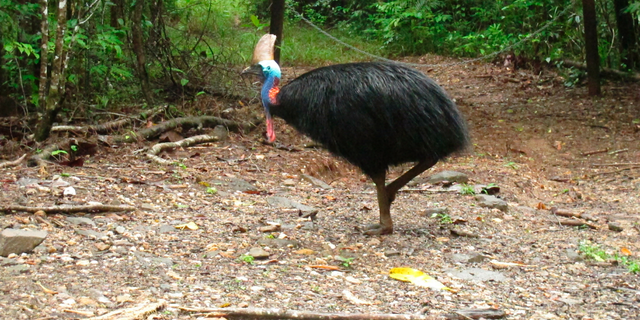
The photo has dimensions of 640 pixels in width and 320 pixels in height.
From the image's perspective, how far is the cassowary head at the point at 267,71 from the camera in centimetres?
456

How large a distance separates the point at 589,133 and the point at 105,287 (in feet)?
21.4

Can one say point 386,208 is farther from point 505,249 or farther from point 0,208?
point 0,208

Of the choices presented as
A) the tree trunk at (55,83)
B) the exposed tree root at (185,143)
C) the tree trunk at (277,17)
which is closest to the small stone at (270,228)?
the exposed tree root at (185,143)

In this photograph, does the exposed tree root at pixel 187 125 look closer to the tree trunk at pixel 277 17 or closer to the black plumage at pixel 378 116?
the tree trunk at pixel 277 17

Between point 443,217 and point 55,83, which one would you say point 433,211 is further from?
point 55,83

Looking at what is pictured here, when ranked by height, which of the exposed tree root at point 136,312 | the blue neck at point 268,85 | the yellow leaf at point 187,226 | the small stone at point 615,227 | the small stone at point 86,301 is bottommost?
the small stone at point 615,227

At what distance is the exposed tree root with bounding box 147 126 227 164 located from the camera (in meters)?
5.86

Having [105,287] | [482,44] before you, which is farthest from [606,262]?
[482,44]

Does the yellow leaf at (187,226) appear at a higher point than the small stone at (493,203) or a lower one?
higher

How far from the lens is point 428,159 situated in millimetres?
4270

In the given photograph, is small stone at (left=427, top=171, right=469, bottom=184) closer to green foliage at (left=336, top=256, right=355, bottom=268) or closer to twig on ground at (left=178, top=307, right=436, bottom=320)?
green foliage at (left=336, top=256, right=355, bottom=268)

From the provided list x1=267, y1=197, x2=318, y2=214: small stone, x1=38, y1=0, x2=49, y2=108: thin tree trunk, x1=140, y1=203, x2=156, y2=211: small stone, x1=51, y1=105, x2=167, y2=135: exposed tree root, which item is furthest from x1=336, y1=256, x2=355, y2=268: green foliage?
x1=51, y1=105, x2=167, y2=135: exposed tree root

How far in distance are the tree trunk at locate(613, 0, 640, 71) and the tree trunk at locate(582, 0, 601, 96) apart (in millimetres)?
693

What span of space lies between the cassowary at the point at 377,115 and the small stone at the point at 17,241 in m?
1.69
